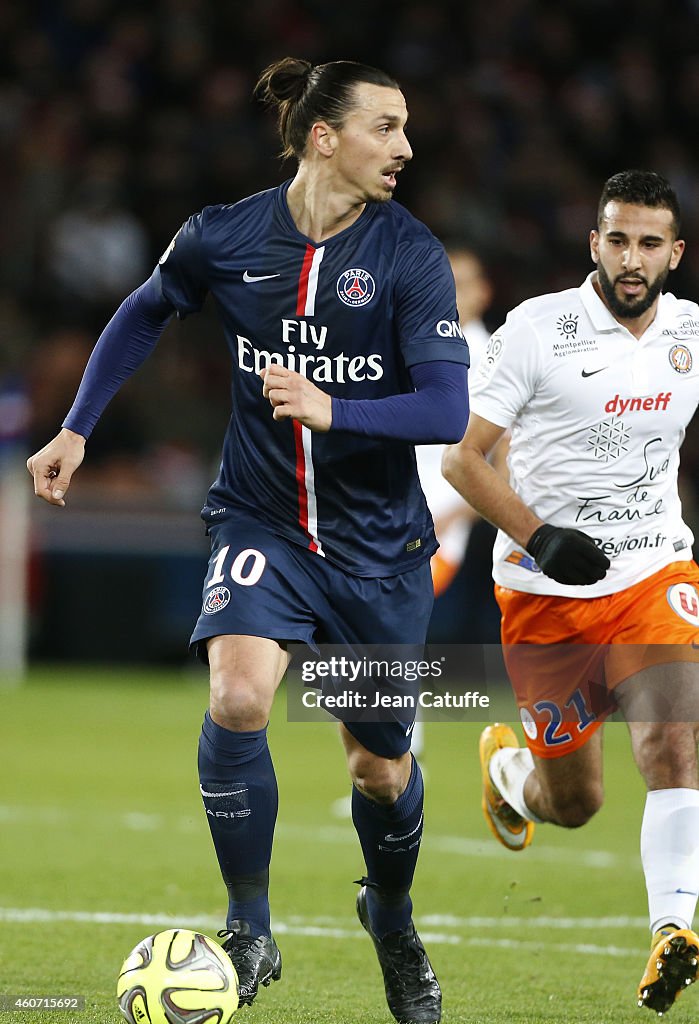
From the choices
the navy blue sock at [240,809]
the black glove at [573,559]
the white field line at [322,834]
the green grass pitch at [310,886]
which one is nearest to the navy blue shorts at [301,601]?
the navy blue sock at [240,809]

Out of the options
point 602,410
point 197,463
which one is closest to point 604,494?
point 602,410

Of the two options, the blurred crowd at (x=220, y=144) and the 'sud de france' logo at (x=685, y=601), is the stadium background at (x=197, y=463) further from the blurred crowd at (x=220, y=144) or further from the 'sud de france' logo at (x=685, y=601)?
the 'sud de france' logo at (x=685, y=601)

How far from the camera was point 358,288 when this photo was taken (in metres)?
4.69

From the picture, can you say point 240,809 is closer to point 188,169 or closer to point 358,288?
point 358,288

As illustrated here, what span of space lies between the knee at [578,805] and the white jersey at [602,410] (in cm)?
73

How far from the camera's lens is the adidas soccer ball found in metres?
4.13

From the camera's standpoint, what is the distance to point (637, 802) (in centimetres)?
950

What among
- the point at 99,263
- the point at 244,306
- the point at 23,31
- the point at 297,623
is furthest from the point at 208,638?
the point at 23,31

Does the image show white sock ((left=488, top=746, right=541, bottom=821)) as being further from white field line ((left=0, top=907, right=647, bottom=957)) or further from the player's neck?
the player's neck

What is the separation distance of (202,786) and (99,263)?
36.9 feet

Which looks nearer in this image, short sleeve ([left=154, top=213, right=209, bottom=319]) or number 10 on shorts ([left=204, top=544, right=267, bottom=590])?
number 10 on shorts ([left=204, top=544, right=267, bottom=590])

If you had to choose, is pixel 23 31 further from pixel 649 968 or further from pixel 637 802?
pixel 649 968

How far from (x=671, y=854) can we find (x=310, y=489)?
1462 mm
